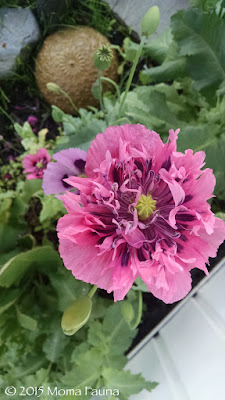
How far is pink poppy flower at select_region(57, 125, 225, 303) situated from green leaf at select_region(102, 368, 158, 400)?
16.0 inches

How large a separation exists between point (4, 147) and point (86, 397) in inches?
35.4

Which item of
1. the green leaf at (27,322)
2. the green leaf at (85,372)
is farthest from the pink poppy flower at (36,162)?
the green leaf at (85,372)

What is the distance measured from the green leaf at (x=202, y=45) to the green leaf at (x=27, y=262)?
516mm

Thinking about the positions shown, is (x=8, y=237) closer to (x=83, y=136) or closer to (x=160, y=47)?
(x=83, y=136)

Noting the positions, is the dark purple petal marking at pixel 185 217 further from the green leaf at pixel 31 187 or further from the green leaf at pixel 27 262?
the green leaf at pixel 31 187

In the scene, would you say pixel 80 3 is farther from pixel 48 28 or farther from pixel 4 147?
pixel 4 147

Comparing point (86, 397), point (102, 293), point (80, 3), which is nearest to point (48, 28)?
point (80, 3)

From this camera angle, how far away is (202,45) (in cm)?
82

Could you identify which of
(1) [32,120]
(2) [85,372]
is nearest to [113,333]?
(2) [85,372]

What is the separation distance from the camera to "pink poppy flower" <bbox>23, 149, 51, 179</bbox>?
3.40 feet

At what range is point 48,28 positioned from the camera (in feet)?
4.41

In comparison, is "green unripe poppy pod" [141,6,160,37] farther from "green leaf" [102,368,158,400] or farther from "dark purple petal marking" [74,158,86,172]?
"green leaf" [102,368,158,400]

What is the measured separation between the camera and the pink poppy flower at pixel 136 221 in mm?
443

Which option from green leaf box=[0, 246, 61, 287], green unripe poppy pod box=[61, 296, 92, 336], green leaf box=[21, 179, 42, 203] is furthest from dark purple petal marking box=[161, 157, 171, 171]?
green leaf box=[21, 179, 42, 203]
